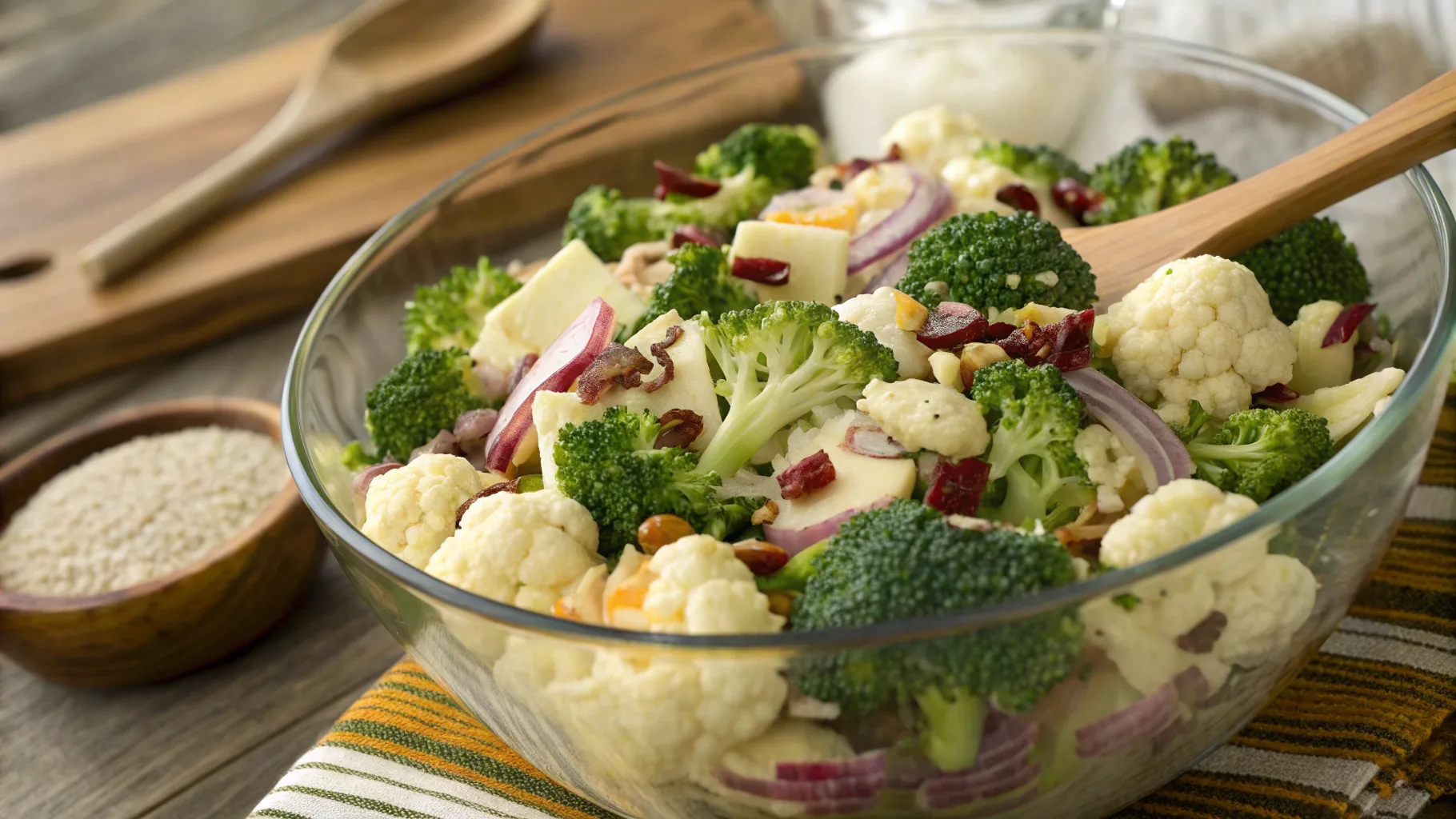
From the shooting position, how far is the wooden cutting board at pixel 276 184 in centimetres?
287

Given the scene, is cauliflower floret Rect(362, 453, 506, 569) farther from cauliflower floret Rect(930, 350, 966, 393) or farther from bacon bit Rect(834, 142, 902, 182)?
bacon bit Rect(834, 142, 902, 182)

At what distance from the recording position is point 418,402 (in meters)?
2.08

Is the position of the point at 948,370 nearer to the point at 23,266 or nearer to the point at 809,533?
the point at 809,533

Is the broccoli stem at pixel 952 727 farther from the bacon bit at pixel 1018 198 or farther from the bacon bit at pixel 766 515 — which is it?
the bacon bit at pixel 1018 198

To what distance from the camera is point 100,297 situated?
333cm

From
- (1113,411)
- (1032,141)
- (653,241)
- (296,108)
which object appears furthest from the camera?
(296,108)

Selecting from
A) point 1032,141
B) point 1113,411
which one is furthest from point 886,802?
point 1032,141

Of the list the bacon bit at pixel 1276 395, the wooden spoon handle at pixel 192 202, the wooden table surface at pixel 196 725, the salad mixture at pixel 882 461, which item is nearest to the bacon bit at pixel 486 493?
the salad mixture at pixel 882 461

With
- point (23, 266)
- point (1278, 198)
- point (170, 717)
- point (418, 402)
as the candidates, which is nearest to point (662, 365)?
point (418, 402)

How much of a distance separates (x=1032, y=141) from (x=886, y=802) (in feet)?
6.86

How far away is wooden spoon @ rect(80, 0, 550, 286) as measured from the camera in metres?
3.41

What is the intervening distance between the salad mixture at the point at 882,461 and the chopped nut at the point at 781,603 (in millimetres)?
21

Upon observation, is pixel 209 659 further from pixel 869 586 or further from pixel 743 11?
pixel 743 11

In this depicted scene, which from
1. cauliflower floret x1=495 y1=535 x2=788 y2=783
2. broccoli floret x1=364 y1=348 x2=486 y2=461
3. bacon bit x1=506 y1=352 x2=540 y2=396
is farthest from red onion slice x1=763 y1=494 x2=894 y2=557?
broccoli floret x1=364 y1=348 x2=486 y2=461
